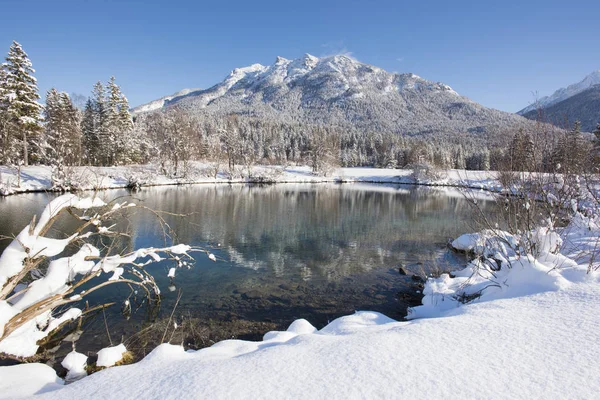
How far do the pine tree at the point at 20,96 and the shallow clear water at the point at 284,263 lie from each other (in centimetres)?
1394

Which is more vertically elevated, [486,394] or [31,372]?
[486,394]

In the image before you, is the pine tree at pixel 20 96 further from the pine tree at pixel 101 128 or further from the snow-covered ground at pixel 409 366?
the snow-covered ground at pixel 409 366

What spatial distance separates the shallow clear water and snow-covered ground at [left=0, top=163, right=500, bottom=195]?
3063mm

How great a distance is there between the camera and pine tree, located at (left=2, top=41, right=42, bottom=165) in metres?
30.0

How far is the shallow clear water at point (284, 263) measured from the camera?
7430 millimetres

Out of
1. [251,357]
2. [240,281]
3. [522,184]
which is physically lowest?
[240,281]

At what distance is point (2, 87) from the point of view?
2995cm

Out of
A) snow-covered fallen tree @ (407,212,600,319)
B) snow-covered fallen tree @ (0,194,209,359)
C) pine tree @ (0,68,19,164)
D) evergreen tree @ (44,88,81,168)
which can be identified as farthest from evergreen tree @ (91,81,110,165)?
snow-covered fallen tree @ (407,212,600,319)

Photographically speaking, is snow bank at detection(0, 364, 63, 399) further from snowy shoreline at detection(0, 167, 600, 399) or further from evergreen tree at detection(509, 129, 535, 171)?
evergreen tree at detection(509, 129, 535, 171)

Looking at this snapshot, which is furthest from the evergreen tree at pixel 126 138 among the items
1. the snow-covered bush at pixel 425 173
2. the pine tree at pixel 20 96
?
the snow-covered bush at pixel 425 173

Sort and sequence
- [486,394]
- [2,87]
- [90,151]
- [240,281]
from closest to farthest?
[486,394] → [240,281] → [2,87] → [90,151]

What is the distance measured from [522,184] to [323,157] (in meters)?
62.5

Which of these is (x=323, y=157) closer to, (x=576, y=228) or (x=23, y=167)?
(x=23, y=167)

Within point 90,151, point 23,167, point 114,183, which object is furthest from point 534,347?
point 90,151
